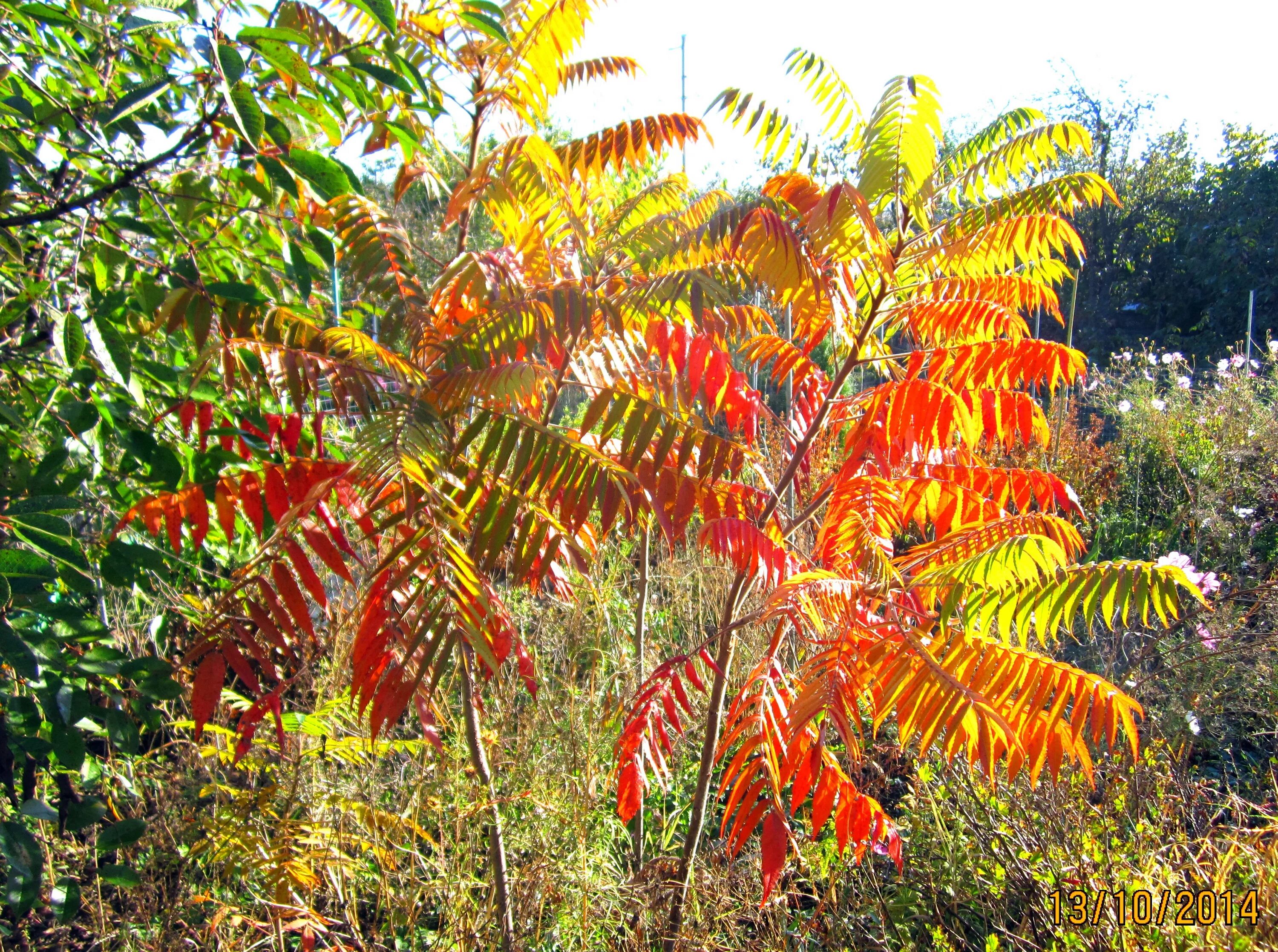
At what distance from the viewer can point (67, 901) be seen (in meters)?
1.55

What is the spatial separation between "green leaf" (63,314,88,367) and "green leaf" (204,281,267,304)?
0.81 feet

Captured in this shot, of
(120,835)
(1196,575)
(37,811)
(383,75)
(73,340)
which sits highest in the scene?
(383,75)

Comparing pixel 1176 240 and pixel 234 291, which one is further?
pixel 1176 240

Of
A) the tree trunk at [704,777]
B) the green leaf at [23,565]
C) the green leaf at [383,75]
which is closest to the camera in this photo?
the green leaf at [23,565]

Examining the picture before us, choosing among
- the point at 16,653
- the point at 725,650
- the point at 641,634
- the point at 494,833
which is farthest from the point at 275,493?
the point at 641,634

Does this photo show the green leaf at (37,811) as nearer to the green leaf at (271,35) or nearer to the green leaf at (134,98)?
the green leaf at (134,98)

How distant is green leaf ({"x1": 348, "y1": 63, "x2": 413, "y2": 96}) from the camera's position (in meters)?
1.52

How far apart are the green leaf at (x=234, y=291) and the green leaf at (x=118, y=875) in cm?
117

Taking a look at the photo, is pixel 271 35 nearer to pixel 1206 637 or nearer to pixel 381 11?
pixel 381 11

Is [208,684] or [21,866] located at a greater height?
[208,684]

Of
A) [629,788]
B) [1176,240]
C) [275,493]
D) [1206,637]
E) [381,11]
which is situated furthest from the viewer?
[1176,240]

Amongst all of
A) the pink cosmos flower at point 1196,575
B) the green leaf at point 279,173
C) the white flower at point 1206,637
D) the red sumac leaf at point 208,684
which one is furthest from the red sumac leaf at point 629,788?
the pink cosmos flower at point 1196,575

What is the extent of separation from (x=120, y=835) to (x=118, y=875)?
0.08 metres
